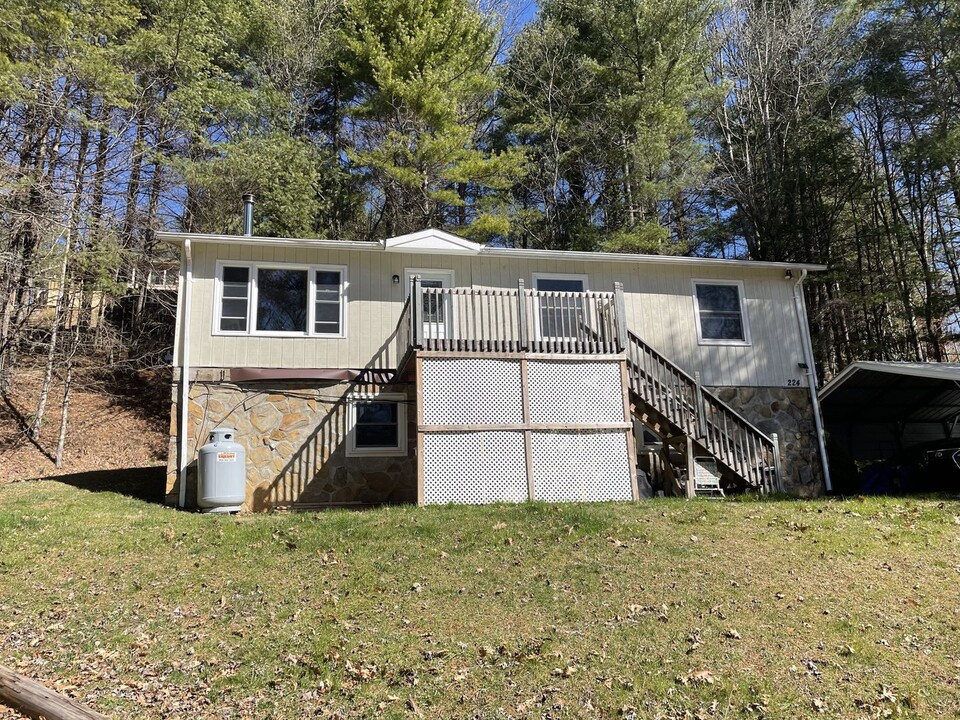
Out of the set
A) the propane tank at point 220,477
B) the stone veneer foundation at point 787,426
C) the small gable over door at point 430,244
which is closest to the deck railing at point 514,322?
the small gable over door at point 430,244

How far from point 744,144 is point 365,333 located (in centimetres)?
1588

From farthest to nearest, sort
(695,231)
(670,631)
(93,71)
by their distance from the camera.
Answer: (695,231)
(93,71)
(670,631)

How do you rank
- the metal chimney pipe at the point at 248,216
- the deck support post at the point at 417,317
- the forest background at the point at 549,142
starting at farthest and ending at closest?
1. the forest background at the point at 549,142
2. the metal chimney pipe at the point at 248,216
3. the deck support post at the point at 417,317

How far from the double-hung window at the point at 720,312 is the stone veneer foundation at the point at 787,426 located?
102cm

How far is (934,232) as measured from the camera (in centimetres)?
1961

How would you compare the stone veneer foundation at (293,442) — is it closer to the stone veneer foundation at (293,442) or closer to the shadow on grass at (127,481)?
the stone veneer foundation at (293,442)

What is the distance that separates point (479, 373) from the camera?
32.3 feet

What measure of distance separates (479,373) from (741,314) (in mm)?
6126

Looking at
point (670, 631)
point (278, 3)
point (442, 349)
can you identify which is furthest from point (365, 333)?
point (278, 3)

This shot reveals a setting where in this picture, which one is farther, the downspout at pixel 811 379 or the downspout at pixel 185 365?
the downspout at pixel 811 379

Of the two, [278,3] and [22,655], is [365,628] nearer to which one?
[22,655]

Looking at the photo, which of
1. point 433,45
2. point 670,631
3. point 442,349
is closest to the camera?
point 670,631

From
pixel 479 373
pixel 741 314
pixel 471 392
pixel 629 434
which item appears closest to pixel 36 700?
pixel 471 392

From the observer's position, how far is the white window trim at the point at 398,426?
11258 millimetres
